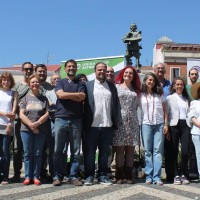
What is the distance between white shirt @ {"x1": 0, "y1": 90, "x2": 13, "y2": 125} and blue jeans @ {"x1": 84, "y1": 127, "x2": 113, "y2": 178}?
129 centimetres

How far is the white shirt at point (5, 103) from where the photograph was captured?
5.35 m

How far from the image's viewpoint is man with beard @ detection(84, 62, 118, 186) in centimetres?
521

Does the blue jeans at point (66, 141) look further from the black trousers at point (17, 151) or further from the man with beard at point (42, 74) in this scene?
the man with beard at point (42, 74)

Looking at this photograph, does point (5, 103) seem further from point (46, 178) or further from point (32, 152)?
point (46, 178)

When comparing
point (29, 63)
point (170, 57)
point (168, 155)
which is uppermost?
point (170, 57)

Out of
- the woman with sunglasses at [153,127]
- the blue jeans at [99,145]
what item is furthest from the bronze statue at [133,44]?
the blue jeans at [99,145]

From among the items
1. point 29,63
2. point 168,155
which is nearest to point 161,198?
point 168,155

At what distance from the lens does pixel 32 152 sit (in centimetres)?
527

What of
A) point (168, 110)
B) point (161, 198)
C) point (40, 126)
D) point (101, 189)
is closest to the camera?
point (161, 198)

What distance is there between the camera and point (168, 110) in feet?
18.7

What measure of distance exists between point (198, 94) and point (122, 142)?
1481 millimetres

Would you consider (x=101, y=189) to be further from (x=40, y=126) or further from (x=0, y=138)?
(x=0, y=138)

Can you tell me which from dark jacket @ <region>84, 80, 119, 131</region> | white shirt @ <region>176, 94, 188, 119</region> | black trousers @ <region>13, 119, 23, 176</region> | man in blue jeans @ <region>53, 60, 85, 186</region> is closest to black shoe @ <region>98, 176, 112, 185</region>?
man in blue jeans @ <region>53, 60, 85, 186</region>

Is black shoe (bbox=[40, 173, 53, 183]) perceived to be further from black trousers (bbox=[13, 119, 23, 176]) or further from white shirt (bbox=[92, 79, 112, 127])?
white shirt (bbox=[92, 79, 112, 127])
